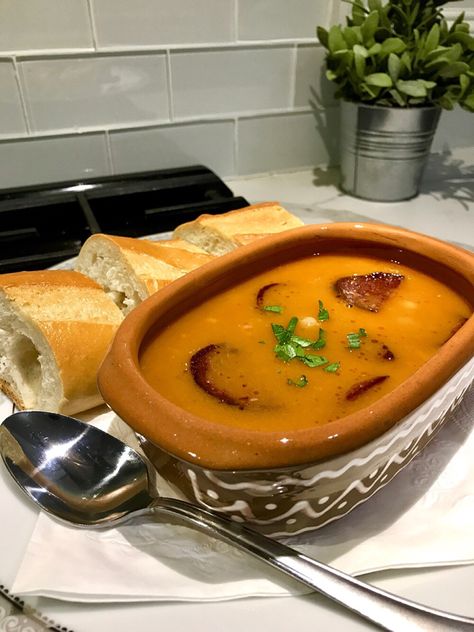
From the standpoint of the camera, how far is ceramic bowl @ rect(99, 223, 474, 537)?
0.52 m

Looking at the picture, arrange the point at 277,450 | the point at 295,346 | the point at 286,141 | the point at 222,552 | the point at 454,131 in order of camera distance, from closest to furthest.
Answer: the point at 277,450 → the point at 222,552 → the point at 295,346 → the point at 286,141 → the point at 454,131

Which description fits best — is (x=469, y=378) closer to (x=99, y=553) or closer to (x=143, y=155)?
(x=99, y=553)

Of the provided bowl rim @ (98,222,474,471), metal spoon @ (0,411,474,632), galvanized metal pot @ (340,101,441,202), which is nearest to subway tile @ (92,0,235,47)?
galvanized metal pot @ (340,101,441,202)

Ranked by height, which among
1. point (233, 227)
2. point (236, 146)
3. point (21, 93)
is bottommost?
point (236, 146)

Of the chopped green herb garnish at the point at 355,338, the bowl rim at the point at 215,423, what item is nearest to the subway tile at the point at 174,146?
the bowl rim at the point at 215,423

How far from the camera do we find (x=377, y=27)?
4.62 ft

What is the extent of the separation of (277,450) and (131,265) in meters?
0.49

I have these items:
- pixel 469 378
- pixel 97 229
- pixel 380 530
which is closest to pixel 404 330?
pixel 469 378

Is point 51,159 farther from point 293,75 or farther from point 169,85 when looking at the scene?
point 293,75

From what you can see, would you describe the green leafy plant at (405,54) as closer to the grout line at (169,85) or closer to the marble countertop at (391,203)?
the marble countertop at (391,203)

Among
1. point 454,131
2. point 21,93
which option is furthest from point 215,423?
point 454,131

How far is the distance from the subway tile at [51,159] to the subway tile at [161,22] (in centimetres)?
26

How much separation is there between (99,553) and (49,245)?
0.85m

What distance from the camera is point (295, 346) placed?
0.72m
